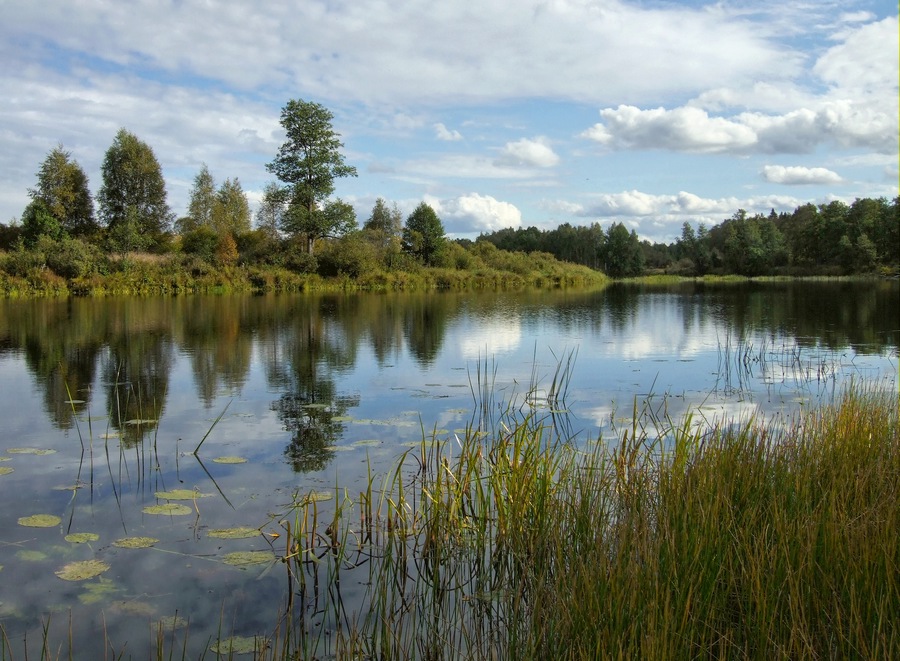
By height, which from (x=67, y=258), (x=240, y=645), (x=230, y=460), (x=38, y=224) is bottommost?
(x=240, y=645)

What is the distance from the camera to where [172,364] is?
47.8 feet

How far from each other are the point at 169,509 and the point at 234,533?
900mm

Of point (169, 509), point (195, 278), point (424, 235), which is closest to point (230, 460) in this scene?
point (169, 509)

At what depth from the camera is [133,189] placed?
4591 centimetres

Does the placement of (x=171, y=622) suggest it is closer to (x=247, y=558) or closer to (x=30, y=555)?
(x=247, y=558)

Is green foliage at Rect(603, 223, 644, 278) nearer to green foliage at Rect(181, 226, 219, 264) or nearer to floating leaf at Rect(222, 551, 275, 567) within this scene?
green foliage at Rect(181, 226, 219, 264)

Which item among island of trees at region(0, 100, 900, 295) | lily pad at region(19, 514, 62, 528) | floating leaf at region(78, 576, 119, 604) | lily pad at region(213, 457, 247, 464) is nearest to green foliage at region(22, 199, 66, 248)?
island of trees at region(0, 100, 900, 295)

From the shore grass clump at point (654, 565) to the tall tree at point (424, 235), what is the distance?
5319cm

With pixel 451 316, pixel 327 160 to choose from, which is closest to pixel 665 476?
pixel 451 316

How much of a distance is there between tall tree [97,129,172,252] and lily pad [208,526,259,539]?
138ft

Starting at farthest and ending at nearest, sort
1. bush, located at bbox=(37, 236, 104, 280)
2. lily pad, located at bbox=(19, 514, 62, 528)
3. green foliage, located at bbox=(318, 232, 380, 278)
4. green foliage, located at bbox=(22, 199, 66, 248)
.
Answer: green foliage, located at bbox=(318, 232, 380, 278)
green foliage, located at bbox=(22, 199, 66, 248)
bush, located at bbox=(37, 236, 104, 280)
lily pad, located at bbox=(19, 514, 62, 528)

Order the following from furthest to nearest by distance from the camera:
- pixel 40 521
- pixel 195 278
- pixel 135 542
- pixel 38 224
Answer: pixel 195 278 < pixel 38 224 < pixel 40 521 < pixel 135 542

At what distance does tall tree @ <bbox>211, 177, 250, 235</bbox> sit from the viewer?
5572 centimetres

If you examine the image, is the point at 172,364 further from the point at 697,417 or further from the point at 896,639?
the point at 896,639
